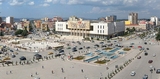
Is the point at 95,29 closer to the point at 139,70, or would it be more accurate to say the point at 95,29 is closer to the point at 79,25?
the point at 79,25

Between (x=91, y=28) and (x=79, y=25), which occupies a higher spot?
(x=79, y=25)

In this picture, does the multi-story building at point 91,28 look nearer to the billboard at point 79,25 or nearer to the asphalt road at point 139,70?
the billboard at point 79,25

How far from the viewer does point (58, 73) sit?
24.7 m

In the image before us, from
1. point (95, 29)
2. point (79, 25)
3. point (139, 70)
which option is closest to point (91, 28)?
point (95, 29)

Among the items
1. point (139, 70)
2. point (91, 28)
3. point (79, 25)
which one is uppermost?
point (79, 25)

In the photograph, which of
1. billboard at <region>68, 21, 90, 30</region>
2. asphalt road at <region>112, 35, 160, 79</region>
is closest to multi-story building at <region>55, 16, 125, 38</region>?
→ billboard at <region>68, 21, 90, 30</region>

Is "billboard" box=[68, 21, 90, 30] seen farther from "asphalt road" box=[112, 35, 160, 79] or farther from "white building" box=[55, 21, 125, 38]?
"asphalt road" box=[112, 35, 160, 79]

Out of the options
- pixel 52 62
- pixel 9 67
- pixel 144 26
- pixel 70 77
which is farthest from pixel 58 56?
pixel 144 26

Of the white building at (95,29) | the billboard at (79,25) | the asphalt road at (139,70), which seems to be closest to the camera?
the asphalt road at (139,70)

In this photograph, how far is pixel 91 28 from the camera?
69.3 metres

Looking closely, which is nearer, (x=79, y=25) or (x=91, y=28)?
(x=91, y=28)

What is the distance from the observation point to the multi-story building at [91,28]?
66688 mm

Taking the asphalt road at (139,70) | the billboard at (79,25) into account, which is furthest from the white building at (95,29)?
the asphalt road at (139,70)

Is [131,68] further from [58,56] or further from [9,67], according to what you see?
[9,67]
